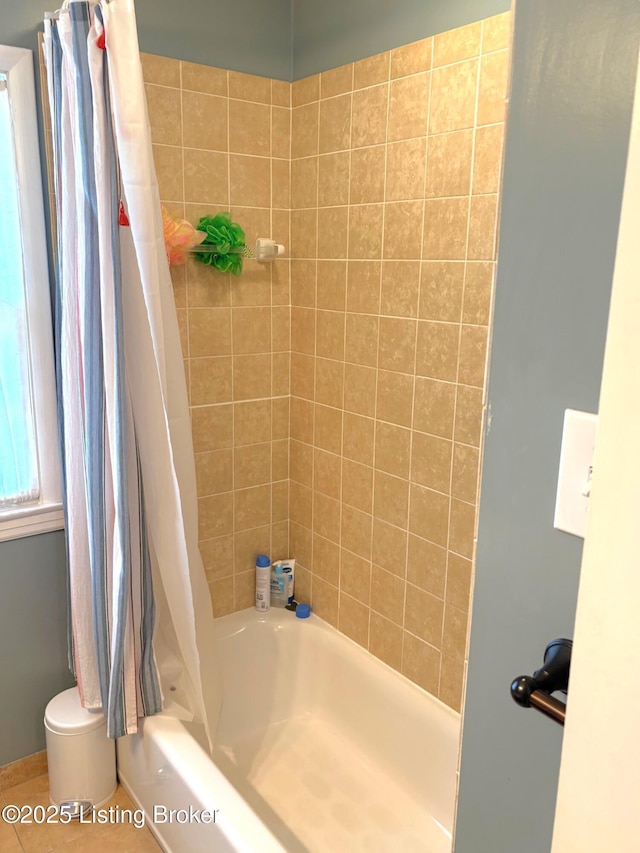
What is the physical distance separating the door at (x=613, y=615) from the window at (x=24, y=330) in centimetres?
180

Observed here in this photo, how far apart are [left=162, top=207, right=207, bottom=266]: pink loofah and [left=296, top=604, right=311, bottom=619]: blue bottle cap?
128 cm

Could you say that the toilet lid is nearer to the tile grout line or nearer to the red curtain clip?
the tile grout line

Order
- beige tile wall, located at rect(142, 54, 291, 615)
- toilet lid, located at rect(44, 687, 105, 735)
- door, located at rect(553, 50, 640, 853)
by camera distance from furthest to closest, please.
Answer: beige tile wall, located at rect(142, 54, 291, 615) → toilet lid, located at rect(44, 687, 105, 735) → door, located at rect(553, 50, 640, 853)

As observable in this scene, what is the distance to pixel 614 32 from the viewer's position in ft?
1.95

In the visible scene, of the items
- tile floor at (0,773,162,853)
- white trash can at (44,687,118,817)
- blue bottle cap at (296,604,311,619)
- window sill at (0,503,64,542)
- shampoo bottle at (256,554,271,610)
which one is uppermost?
window sill at (0,503,64,542)

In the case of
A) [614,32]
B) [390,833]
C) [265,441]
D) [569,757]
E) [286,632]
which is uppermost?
[614,32]

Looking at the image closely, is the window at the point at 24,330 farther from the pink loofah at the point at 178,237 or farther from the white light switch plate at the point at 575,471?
the white light switch plate at the point at 575,471

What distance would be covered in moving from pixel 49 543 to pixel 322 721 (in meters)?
1.12

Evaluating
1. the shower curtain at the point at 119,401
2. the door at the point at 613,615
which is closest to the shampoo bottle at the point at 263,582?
the shower curtain at the point at 119,401

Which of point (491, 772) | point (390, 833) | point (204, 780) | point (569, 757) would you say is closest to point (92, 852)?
point (204, 780)

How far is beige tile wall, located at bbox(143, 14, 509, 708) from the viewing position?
1.76 m

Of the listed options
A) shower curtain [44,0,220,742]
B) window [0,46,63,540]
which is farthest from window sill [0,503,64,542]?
shower curtain [44,0,220,742]

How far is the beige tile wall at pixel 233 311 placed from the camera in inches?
81.4

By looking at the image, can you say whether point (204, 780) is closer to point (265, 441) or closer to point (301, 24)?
point (265, 441)
